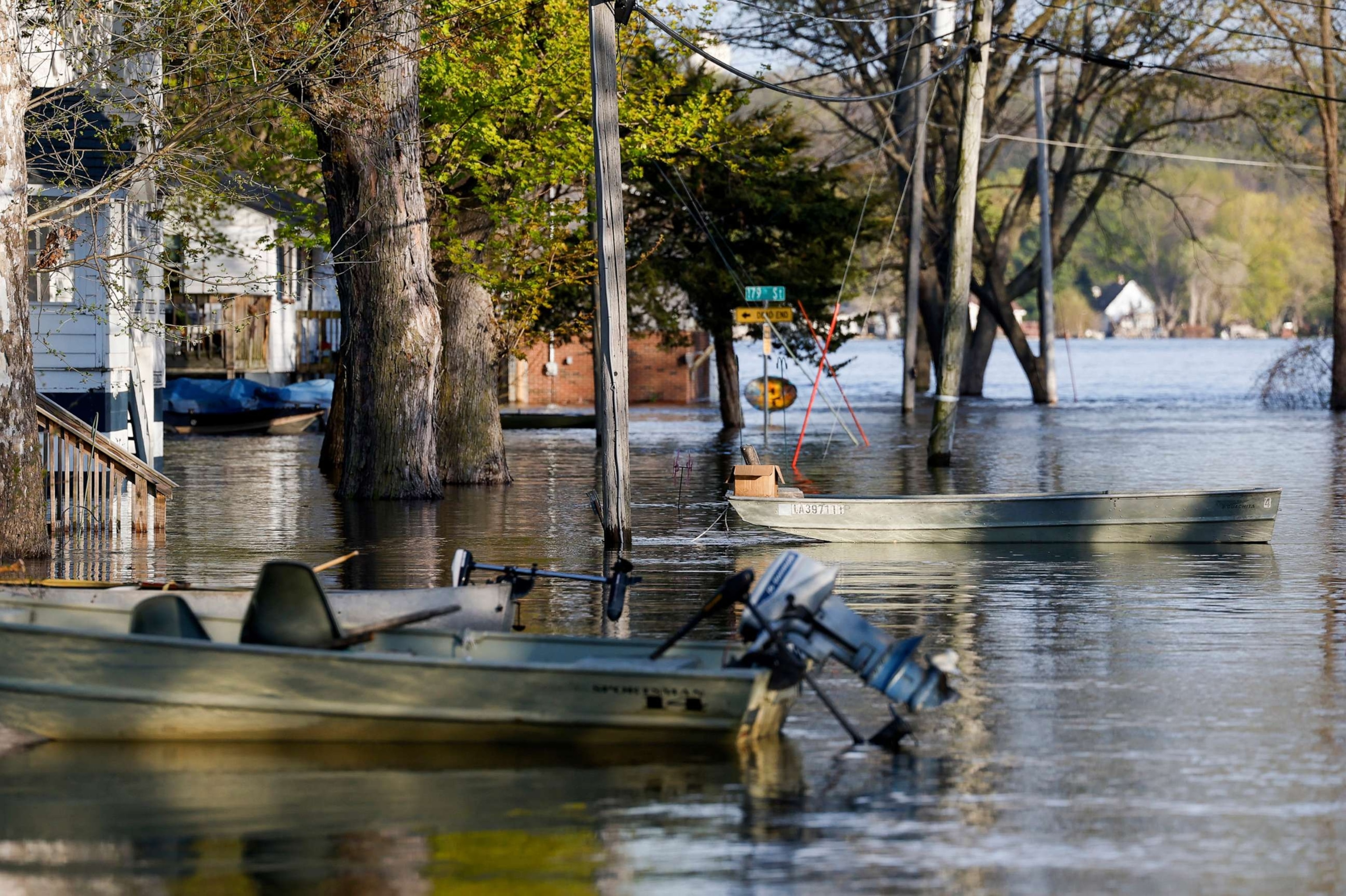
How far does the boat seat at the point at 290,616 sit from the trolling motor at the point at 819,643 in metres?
1.87

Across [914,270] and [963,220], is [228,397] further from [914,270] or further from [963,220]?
[963,220]

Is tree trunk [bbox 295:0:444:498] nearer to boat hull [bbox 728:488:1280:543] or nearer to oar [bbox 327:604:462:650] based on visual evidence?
boat hull [bbox 728:488:1280:543]

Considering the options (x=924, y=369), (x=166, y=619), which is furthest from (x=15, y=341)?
(x=924, y=369)

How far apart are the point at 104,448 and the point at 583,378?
41.8 meters

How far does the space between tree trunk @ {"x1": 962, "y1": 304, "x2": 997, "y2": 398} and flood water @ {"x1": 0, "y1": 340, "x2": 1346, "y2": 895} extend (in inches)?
1700

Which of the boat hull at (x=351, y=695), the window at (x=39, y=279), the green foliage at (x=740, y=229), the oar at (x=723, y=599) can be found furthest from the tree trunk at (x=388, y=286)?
the green foliage at (x=740, y=229)

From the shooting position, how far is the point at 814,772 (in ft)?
33.7

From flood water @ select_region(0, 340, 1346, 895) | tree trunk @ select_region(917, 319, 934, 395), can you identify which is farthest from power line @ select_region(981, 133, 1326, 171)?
flood water @ select_region(0, 340, 1346, 895)

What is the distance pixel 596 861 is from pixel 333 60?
1380 centimetres

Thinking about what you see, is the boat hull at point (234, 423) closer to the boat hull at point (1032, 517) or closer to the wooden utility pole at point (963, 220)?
the wooden utility pole at point (963, 220)

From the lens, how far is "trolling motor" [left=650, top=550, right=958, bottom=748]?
10.5 meters

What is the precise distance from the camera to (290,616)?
10969mm

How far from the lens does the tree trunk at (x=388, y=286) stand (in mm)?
24891

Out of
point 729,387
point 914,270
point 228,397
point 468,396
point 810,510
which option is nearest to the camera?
point 810,510
